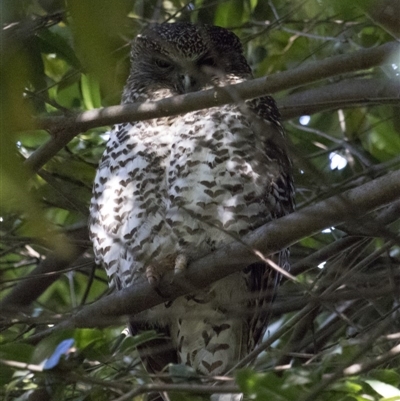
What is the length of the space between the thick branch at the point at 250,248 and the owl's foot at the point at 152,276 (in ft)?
0.08

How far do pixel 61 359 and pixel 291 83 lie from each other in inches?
31.6

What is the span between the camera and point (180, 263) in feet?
8.79

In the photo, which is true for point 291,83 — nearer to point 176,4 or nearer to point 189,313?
point 189,313

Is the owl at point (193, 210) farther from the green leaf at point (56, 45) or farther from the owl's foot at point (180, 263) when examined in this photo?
the green leaf at point (56, 45)

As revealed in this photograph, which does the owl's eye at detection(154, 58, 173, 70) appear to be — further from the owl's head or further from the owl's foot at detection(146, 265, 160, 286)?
the owl's foot at detection(146, 265, 160, 286)

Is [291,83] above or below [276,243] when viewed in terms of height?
above

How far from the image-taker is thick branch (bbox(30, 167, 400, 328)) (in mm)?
1660

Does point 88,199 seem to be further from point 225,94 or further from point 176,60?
point 225,94

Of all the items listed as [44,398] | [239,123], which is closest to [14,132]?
[44,398]

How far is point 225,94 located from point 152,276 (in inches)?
43.2

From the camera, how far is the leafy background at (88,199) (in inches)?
27.0

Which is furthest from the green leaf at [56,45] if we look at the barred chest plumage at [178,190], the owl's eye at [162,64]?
the owl's eye at [162,64]

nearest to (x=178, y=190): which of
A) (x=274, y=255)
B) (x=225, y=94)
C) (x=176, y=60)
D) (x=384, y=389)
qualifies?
(x=274, y=255)

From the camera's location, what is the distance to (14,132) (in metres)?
0.67
